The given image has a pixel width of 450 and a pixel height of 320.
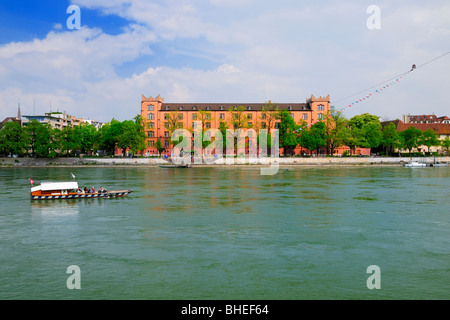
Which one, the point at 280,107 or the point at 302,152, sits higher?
the point at 280,107

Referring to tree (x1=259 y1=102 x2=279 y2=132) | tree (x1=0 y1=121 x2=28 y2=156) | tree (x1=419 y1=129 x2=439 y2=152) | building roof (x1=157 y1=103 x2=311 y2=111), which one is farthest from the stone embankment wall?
building roof (x1=157 y1=103 x2=311 y2=111)

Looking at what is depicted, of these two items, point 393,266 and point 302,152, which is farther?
point 302,152

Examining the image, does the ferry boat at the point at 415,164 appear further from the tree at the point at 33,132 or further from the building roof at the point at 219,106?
the tree at the point at 33,132

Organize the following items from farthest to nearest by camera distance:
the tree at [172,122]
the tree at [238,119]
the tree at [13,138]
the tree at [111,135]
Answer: the tree at [111,135] < the tree at [172,122] < the tree at [238,119] < the tree at [13,138]

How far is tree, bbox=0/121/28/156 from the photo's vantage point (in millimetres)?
114625

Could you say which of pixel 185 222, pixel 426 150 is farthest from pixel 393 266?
pixel 426 150

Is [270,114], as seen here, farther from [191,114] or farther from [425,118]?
[425,118]

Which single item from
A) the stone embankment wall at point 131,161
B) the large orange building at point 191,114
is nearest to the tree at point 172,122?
the large orange building at point 191,114

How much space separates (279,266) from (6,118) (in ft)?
655

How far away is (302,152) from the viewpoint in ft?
440

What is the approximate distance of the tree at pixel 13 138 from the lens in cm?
11462

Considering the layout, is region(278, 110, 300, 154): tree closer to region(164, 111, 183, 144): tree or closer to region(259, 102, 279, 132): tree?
region(259, 102, 279, 132): tree
